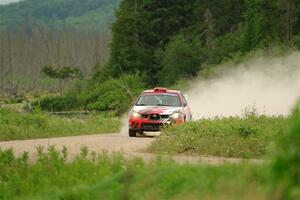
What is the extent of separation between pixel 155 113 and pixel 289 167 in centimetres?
2112

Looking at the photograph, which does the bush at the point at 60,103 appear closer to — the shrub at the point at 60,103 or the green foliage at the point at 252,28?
the shrub at the point at 60,103

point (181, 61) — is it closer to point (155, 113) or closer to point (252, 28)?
point (252, 28)

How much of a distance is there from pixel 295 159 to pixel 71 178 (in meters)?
7.25

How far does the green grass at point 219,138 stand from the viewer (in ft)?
64.0

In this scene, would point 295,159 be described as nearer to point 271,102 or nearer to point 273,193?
point 273,193

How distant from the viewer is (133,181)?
35.2 ft

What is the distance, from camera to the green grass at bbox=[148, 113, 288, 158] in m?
19.5

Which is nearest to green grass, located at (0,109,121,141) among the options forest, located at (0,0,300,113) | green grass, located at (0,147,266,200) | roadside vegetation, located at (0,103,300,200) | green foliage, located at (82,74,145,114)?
roadside vegetation, located at (0,103,300,200)

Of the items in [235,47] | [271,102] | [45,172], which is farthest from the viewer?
[235,47]

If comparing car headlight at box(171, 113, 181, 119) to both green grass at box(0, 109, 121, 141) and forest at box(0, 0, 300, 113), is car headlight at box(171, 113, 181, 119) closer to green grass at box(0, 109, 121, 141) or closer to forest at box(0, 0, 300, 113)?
green grass at box(0, 109, 121, 141)

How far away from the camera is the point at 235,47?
7725 centimetres

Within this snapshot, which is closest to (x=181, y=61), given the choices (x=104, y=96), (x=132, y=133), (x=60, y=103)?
(x=104, y=96)

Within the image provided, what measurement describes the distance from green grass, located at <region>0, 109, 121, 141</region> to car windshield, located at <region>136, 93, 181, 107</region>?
14.3 ft

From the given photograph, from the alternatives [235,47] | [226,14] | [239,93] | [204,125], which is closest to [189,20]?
[226,14]
